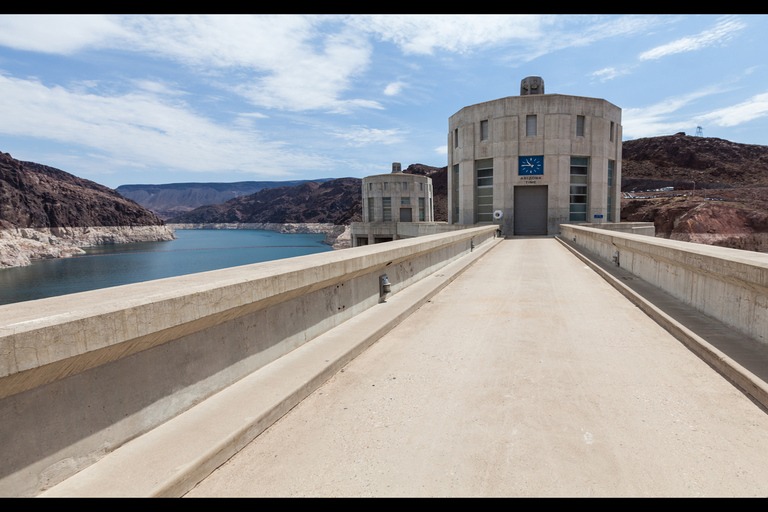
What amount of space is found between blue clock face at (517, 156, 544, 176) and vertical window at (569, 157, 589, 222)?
2.97 meters

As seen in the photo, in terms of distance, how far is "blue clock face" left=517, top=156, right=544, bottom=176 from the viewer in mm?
34031

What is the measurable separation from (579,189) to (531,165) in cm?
500

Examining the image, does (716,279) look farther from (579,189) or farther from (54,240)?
(54,240)

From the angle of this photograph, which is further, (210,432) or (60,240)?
(60,240)

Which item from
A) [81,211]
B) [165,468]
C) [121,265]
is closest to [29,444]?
[165,468]

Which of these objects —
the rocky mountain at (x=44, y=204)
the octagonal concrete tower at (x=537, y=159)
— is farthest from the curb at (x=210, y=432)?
the rocky mountain at (x=44, y=204)

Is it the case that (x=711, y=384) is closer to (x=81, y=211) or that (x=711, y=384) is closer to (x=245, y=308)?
(x=245, y=308)

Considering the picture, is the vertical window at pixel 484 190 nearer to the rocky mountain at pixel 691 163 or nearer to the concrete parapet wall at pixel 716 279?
the concrete parapet wall at pixel 716 279

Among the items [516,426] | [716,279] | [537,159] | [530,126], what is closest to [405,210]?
[537,159]

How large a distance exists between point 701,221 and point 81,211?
217 metres

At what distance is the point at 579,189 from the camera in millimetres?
35156

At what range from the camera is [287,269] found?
468 centimetres

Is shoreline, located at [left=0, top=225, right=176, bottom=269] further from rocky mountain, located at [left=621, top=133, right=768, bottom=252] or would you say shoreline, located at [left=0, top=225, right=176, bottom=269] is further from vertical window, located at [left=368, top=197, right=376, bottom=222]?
rocky mountain, located at [left=621, top=133, right=768, bottom=252]

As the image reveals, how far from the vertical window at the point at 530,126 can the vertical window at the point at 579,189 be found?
4226mm
